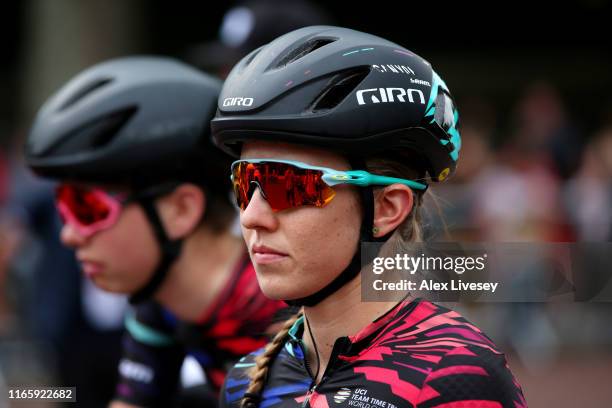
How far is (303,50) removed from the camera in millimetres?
3283

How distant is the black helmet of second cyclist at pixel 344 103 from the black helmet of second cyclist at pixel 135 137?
1425 mm

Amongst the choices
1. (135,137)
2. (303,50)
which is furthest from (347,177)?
(135,137)

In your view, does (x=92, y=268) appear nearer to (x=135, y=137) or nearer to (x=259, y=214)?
(x=135, y=137)

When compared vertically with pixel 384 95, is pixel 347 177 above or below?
below

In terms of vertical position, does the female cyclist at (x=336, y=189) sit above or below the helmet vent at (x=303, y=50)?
below

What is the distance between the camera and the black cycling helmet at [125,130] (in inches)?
184

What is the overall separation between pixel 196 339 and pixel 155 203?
64 centimetres

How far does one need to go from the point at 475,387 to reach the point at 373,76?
0.95 m

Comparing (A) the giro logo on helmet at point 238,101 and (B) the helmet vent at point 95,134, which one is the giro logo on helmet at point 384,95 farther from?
(B) the helmet vent at point 95,134

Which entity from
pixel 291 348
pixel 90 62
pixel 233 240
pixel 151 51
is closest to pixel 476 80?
pixel 151 51

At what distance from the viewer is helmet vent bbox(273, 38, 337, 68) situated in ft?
10.6

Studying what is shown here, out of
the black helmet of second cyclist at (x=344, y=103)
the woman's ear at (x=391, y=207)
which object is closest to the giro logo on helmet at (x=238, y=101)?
the black helmet of second cyclist at (x=344, y=103)

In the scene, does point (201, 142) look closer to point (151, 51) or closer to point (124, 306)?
point (124, 306)

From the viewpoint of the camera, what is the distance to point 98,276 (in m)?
4.69
